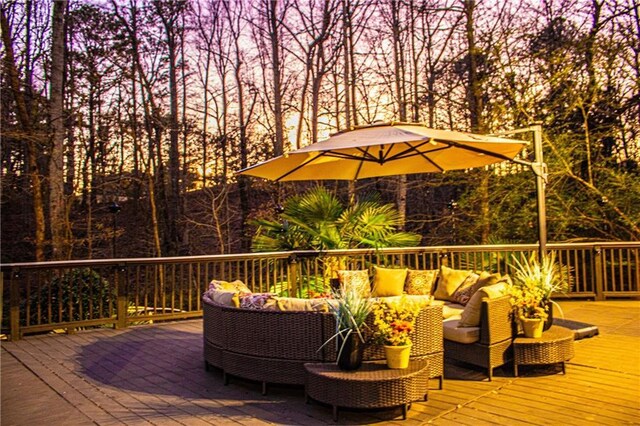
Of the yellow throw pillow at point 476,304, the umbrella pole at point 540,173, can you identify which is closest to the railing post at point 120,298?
the yellow throw pillow at point 476,304

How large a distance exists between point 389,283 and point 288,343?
2541 millimetres

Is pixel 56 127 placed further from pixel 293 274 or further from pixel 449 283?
pixel 449 283

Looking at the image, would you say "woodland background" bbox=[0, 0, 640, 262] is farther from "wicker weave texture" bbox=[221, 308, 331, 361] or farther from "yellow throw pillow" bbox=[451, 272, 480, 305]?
"wicker weave texture" bbox=[221, 308, 331, 361]

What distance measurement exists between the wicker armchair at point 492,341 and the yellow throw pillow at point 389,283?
175 centimetres

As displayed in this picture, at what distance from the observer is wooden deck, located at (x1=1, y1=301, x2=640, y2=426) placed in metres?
3.38

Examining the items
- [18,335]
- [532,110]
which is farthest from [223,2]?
[18,335]

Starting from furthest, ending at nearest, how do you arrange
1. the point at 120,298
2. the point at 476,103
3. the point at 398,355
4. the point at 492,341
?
the point at 476,103 < the point at 120,298 < the point at 492,341 < the point at 398,355

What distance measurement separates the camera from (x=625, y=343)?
5.21 meters

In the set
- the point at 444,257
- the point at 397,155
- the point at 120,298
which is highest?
the point at 397,155

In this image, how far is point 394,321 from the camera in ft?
11.9

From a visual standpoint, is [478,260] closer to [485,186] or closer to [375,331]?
[485,186]


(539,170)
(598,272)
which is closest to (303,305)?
(539,170)

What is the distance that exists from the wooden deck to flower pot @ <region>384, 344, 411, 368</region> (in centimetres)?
32

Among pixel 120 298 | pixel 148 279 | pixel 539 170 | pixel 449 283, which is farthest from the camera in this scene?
pixel 148 279
